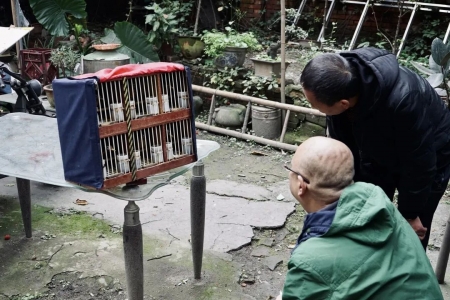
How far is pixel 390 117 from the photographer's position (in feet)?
6.84

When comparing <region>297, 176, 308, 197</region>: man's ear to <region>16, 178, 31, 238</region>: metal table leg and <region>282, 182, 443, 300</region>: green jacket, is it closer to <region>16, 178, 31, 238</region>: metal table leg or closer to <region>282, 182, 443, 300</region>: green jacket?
<region>282, 182, 443, 300</region>: green jacket

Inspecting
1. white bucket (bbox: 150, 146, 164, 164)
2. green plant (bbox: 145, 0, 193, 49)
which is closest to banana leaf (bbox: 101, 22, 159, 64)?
green plant (bbox: 145, 0, 193, 49)

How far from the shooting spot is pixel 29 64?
6.60 metres

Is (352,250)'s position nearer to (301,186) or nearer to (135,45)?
(301,186)

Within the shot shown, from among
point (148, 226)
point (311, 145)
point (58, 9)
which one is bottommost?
point (148, 226)

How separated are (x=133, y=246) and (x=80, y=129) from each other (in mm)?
567

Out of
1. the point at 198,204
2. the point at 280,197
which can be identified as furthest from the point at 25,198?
the point at 280,197

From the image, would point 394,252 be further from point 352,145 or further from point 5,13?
point 5,13

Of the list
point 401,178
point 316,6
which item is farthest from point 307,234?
point 316,6

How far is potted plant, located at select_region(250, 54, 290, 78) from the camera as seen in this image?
584 centimetres

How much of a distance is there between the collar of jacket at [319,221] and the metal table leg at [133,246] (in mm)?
934

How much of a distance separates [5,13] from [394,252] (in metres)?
9.00

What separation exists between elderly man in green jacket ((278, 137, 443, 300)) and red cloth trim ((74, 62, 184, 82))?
2.90 feet

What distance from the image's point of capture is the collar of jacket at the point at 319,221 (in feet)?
4.74
